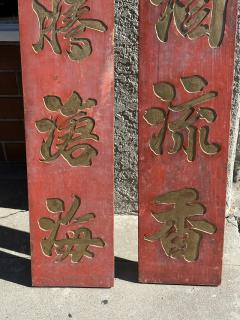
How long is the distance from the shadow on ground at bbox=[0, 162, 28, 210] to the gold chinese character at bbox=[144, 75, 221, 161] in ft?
4.81

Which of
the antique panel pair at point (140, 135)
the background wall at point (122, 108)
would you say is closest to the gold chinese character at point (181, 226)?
the antique panel pair at point (140, 135)

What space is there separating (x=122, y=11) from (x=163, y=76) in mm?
708

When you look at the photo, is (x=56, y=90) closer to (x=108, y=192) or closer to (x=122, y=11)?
(x=108, y=192)

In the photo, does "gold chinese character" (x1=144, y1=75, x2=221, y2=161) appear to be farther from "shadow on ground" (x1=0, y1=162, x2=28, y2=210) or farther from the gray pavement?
"shadow on ground" (x1=0, y1=162, x2=28, y2=210)

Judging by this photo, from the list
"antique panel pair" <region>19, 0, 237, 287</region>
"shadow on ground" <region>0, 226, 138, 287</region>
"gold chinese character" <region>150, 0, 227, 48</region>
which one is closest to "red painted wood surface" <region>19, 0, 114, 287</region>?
"antique panel pair" <region>19, 0, 237, 287</region>

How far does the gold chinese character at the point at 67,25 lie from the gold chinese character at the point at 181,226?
860 millimetres

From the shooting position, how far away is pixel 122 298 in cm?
288

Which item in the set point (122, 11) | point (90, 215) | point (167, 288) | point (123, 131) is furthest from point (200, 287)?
point (122, 11)

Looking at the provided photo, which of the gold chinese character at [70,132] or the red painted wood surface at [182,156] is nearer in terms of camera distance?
the red painted wood surface at [182,156]

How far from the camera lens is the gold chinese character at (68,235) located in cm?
282

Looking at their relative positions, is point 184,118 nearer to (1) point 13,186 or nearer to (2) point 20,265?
(2) point 20,265

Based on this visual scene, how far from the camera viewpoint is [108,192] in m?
2.79

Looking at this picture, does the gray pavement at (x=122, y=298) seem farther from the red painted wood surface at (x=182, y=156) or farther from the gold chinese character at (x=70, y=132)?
the gold chinese character at (x=70, y=132)

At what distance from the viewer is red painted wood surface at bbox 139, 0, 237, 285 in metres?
2.54
